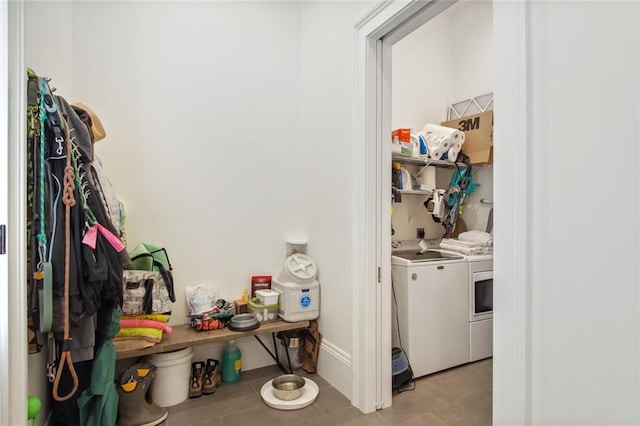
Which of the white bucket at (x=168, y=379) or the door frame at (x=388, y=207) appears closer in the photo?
the door frame at (x=388, y=207)

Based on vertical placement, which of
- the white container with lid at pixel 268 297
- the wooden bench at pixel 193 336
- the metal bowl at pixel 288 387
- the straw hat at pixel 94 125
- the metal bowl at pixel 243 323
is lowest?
the metal bowl at pixel 288 387

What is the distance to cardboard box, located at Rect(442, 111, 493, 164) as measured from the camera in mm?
3391

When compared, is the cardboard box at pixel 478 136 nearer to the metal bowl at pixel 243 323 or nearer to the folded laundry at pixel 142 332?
the metal bowl at pixel 243 323

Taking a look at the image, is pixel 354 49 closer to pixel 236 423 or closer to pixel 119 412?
pixel 236 423

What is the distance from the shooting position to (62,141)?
1557 mm

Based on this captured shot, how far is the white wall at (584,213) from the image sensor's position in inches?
39.8

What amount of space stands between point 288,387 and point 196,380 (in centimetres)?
62

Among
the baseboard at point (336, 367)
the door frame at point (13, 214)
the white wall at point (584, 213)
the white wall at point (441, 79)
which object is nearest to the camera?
the white wall at point (584, 213)

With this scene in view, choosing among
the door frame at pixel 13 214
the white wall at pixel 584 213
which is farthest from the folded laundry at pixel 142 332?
the white wall at pixel 584 213

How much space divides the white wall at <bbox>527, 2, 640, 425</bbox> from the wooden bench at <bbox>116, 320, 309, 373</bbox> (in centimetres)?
166

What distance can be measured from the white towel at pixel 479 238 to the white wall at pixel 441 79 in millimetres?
339

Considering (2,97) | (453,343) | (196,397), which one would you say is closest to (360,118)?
(2,97)

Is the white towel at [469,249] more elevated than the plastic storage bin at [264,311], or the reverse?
the white towel at [469,249]

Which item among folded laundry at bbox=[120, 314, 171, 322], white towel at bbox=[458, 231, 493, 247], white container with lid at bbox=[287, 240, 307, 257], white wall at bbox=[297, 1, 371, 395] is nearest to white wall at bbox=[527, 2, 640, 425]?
white wall at bbox=[297, 1, 371, 395]
